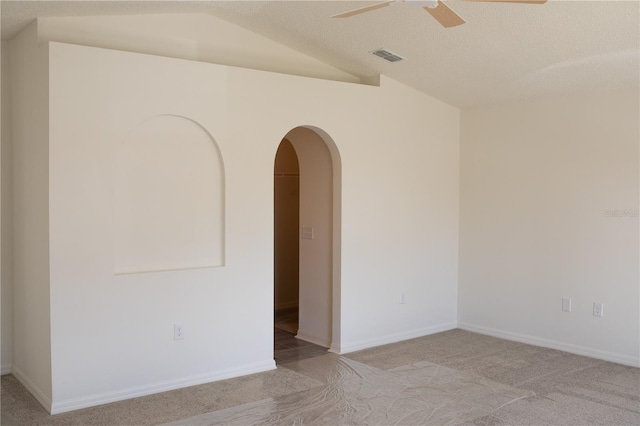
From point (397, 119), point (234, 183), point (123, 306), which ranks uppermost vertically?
point (397, 119)

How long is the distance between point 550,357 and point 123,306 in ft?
12.4

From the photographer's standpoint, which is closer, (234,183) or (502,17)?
(502,17)

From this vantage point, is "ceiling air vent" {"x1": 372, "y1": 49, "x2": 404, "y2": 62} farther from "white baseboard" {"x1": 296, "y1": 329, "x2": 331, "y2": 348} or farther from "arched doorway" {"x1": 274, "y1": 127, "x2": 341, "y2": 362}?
"white baseboard" {"x1": 296, "y1": 329, "x2": 331, "y2": 348}

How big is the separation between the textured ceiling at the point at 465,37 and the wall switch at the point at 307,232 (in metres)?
1.64

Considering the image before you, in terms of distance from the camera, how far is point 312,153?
5914mm

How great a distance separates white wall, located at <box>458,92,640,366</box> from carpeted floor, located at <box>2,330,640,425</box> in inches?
17.6

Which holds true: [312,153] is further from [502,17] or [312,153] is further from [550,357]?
[550,357]

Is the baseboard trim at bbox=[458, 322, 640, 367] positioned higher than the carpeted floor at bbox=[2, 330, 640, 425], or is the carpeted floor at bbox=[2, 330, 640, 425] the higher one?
the baseboard trim at bbox=[458, 322, 640, 367]

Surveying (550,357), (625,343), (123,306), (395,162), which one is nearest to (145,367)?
(123,306)

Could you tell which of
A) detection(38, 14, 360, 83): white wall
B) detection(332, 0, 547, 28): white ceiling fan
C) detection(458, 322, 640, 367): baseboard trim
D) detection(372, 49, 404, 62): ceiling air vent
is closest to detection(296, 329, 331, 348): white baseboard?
detection(458, 322, 640, 367): baseboard trim

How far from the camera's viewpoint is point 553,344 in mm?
5719

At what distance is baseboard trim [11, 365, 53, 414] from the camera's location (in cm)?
404

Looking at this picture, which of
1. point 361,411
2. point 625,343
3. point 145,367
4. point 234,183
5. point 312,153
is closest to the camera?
point 361,411

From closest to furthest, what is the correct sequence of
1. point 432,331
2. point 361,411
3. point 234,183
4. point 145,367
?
1. point 361,411
2. point 145,367
3. point 234,183
4. point 432,331
